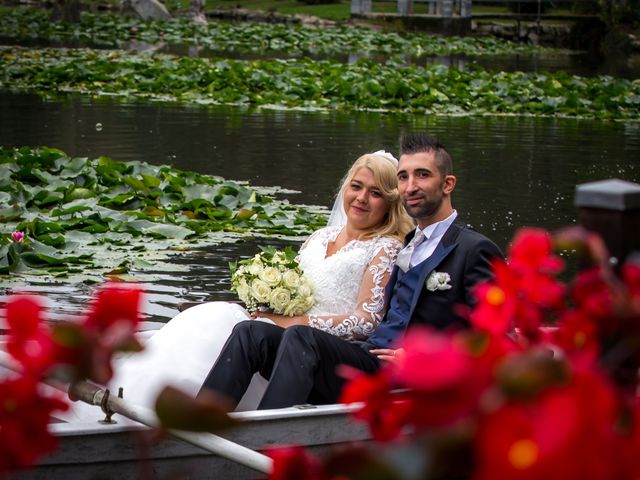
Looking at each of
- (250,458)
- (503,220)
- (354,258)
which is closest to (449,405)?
(250,458)

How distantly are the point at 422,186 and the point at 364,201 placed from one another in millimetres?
557

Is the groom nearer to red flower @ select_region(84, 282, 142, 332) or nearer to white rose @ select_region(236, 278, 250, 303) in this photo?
white rose @ select_region(236, 278, 250, 303)

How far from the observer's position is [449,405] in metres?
1.19

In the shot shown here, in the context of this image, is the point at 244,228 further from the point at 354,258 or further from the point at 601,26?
the point at 601,26

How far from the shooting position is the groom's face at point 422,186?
490cm

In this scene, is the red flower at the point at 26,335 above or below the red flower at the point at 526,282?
below

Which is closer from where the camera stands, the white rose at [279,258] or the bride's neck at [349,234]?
the white rose at [279,258]

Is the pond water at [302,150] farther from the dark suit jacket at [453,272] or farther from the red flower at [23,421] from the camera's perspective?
the red flower at [23,421]

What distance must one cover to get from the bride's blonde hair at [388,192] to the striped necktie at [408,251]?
1.35 feet

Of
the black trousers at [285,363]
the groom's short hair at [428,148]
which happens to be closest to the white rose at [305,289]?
the black trousers at [285,363]

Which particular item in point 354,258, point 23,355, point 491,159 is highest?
point 23,355

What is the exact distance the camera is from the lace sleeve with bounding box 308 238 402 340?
520cm

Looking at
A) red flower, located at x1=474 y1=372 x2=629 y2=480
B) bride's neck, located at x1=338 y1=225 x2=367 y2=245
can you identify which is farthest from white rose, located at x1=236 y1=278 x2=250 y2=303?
red flower, located at x1=474 y1=372 x2=629 y2=480

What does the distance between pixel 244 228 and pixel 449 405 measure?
8.87 metres
